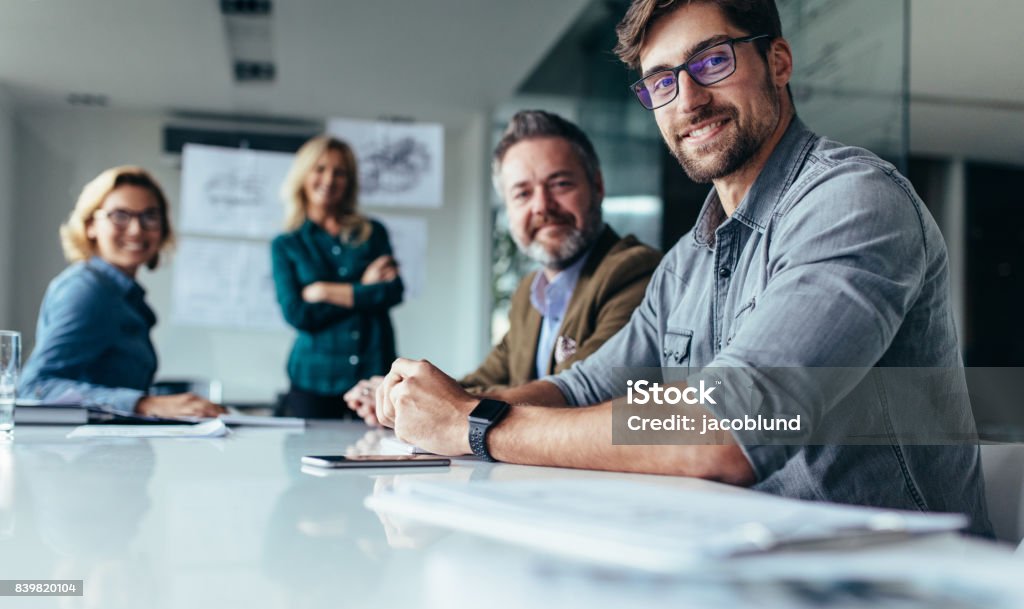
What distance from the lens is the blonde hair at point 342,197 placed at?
11.6 feet

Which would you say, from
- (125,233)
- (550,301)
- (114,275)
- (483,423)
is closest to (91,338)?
(114,275)

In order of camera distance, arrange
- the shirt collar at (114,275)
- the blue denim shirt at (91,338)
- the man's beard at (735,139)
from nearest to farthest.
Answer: the man's beard at (735,139) → the blue denim shirt at (91,338) → the shirt collar at (114,275)

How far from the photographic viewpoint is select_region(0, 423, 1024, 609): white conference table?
0.44 meters

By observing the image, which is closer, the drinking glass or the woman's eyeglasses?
the drinking glass

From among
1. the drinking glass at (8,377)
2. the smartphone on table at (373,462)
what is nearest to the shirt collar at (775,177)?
the smartphone on table at (373,462)

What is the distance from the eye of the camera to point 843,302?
92cm

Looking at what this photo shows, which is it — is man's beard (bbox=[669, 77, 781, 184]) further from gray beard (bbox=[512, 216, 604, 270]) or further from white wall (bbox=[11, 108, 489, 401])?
white wall (bbox=[11, 108, 489, 401])

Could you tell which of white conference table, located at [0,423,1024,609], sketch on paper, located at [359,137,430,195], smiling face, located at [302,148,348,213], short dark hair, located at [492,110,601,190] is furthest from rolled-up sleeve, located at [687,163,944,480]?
sketch on paper, located at [359,137,430,195]

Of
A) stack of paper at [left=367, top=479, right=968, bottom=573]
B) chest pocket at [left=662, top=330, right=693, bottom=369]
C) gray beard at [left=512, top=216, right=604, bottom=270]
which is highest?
gray beard at [left=512, top=216, right=604, bottom=270]

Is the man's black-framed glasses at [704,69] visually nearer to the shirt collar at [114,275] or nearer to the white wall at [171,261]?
the shirt collar at [114,275]

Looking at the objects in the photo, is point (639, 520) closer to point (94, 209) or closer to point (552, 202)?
point (552, 202)

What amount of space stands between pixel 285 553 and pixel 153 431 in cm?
107

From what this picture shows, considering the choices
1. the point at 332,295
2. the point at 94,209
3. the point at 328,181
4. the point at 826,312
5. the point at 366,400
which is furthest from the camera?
the point at 328,181

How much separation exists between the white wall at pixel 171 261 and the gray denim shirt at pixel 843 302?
3659mm
